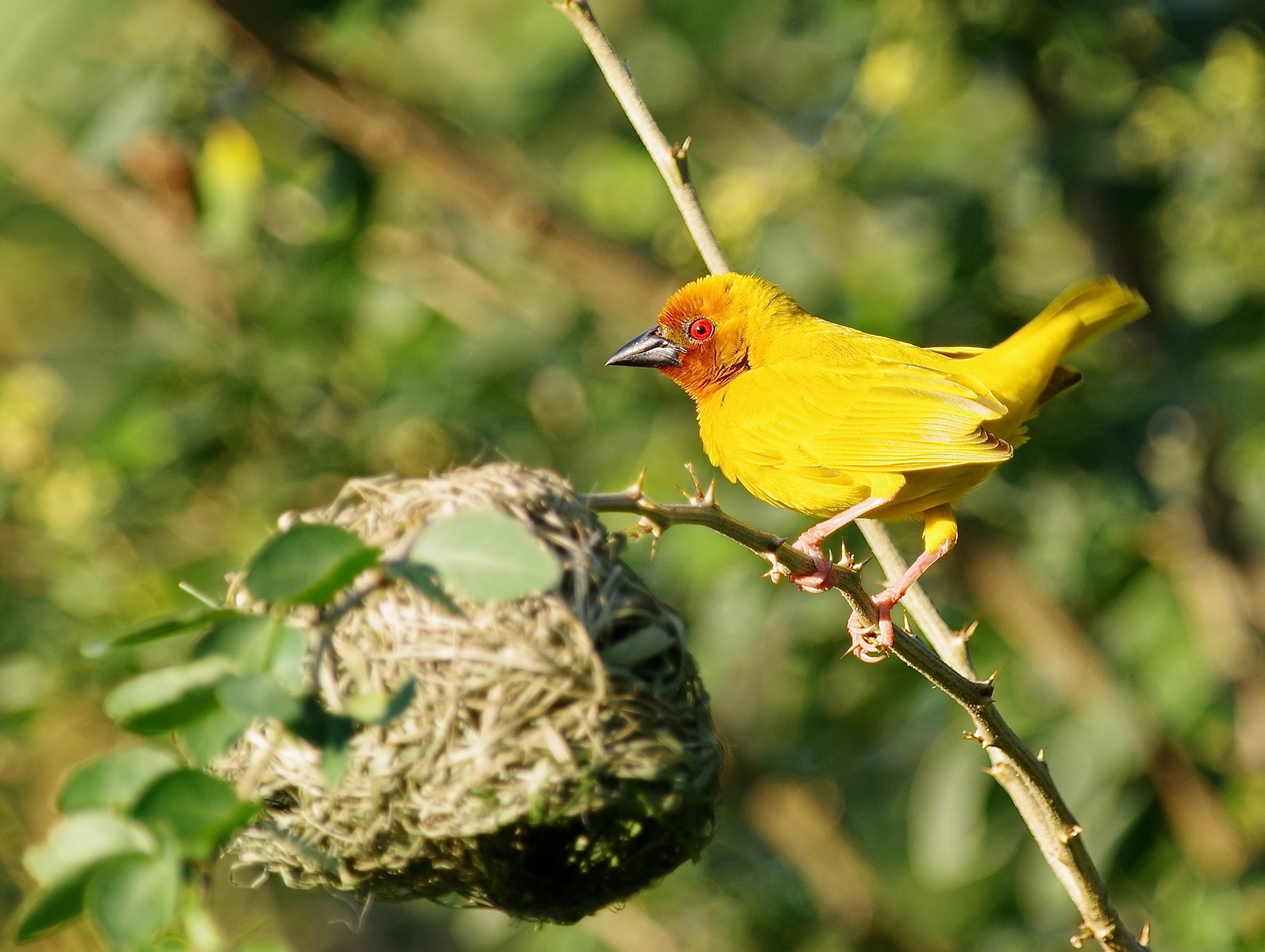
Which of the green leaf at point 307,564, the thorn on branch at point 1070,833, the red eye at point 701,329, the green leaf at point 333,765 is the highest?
the green leaf at point 307,564

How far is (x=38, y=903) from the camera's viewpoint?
5.50 ft

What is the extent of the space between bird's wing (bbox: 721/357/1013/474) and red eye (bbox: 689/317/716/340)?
0.19 meters

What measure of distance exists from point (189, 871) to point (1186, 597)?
470 cm

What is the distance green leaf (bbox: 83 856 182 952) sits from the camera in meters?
1.63

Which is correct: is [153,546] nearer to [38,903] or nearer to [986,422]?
[986,422]

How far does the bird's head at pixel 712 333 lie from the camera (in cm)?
404

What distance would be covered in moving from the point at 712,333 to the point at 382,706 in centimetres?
245

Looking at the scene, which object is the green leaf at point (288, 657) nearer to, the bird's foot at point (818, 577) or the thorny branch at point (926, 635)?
the thorny branch at point (926, 635)

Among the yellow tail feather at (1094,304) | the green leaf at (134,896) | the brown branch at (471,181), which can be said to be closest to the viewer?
the green leaf at (134,896)

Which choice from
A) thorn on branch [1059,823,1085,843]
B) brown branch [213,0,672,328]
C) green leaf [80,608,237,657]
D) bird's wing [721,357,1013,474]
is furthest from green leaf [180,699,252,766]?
brown branch [213,0,672,328]

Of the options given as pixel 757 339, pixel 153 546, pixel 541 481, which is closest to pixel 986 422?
pixel 757 339

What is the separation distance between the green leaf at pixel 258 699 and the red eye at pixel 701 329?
2.51 meters

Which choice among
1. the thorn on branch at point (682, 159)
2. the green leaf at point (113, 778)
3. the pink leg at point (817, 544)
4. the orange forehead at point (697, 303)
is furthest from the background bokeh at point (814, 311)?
the green leaf at point (113, 778)

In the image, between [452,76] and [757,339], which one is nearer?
[757,339]
